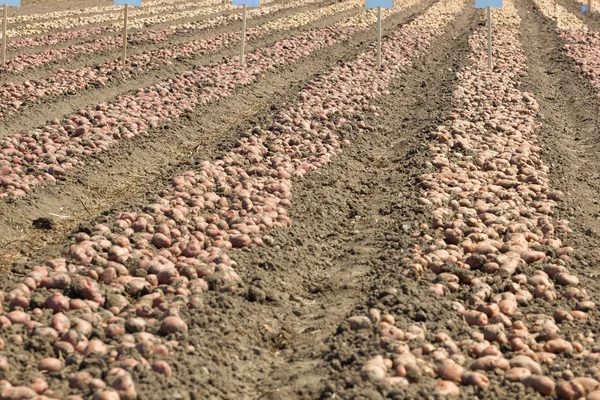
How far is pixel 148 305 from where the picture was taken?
5031 mm

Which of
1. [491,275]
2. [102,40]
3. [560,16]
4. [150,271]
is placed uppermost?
[560,16]

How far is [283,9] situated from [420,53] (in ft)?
41.0

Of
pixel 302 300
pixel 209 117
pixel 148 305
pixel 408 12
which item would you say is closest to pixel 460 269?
pixel 302 300

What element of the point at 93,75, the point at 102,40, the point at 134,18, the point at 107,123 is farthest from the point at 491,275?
the point at 134,18

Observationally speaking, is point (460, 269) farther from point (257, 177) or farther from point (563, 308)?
point (257, 177)

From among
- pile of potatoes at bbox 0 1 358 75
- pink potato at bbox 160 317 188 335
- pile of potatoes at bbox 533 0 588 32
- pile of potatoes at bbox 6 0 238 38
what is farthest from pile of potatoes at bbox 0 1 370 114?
pile of potatoes at bbox 533 0 588 32

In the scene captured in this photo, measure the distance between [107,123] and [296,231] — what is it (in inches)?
165

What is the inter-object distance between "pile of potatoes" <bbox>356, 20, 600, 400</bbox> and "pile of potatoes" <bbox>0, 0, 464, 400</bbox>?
1237mm

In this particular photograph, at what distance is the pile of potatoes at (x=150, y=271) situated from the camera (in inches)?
171

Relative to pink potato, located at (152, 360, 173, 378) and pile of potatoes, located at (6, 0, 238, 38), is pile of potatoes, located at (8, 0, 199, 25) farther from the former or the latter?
pink potato, located at (152, 360, 173, 378)

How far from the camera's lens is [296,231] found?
6977 millimetres

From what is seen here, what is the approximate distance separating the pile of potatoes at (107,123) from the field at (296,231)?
0.04 metres

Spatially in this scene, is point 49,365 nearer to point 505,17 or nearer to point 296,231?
point 296,231

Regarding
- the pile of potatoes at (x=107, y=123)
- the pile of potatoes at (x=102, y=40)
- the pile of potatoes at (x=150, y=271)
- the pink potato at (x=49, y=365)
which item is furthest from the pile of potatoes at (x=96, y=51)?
the pink potato at (x=49, y=365)
